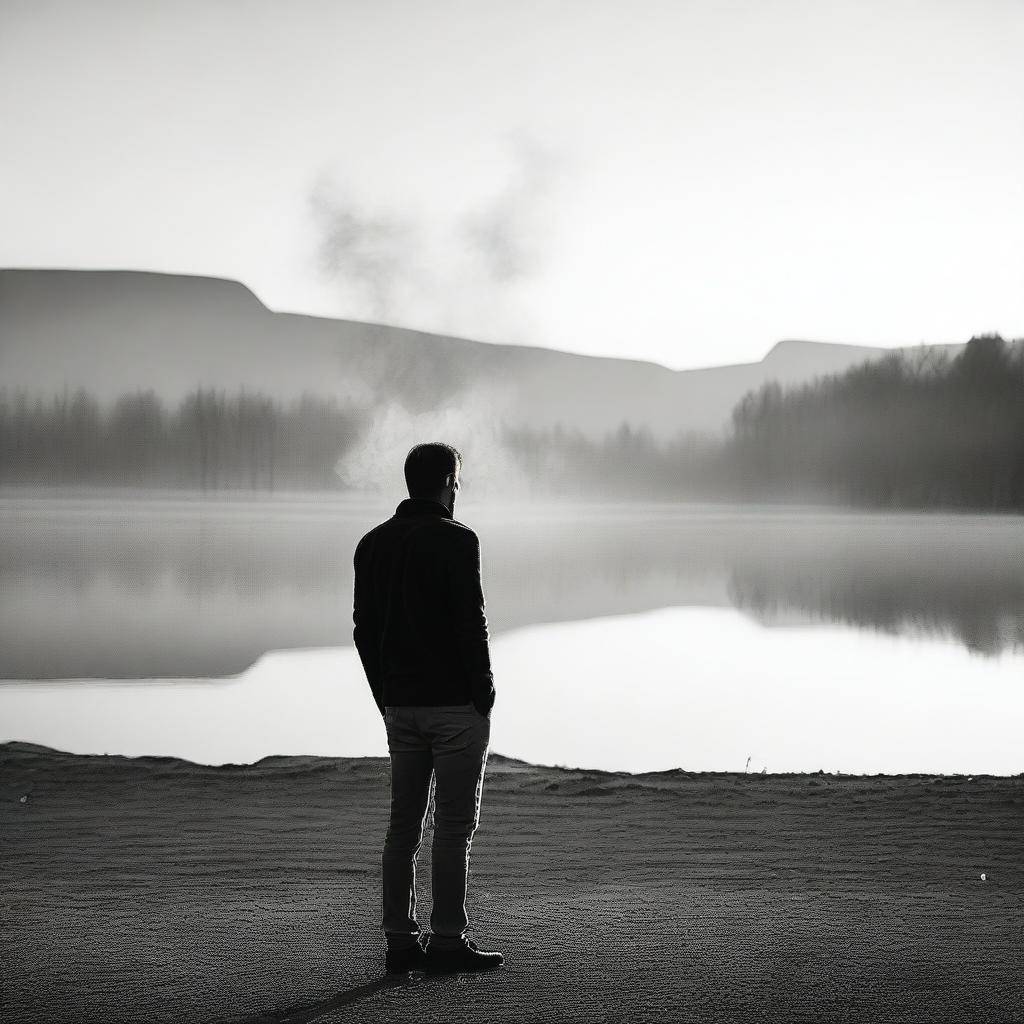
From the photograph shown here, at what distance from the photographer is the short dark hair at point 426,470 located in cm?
298

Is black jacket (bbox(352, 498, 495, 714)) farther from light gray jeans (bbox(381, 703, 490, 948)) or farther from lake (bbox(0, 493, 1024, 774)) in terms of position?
lake (bbox(0, 493, 1024, 774))

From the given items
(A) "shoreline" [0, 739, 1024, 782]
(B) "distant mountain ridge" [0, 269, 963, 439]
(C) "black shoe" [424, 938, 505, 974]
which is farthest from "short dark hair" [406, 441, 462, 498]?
(B) "distant mountain ridge" [0, 269, 963, 439]

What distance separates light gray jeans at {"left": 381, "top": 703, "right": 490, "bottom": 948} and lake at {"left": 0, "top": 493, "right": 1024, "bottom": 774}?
5.07m

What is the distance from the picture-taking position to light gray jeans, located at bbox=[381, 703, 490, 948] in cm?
286

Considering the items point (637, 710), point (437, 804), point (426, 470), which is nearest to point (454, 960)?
point (437, 804)

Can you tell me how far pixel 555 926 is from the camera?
137 inches

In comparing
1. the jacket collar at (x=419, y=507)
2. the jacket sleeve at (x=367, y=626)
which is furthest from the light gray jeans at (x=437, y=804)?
the jacket collar at (x=419, y=507)

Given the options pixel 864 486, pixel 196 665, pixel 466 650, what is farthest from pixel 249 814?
pixel 864 486

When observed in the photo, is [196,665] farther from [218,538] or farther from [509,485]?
[218,538]

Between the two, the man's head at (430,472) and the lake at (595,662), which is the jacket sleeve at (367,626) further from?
the lake at (595,662)

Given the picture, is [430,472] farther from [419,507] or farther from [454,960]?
[454,960]

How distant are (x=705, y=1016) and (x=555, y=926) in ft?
2.74

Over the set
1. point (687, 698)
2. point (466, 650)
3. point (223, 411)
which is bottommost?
point (687, 698)

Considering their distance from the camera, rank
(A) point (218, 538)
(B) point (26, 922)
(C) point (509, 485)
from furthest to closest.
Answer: (A) point (218, 538), (C) point (509, 485), (B) point (26, 922)
